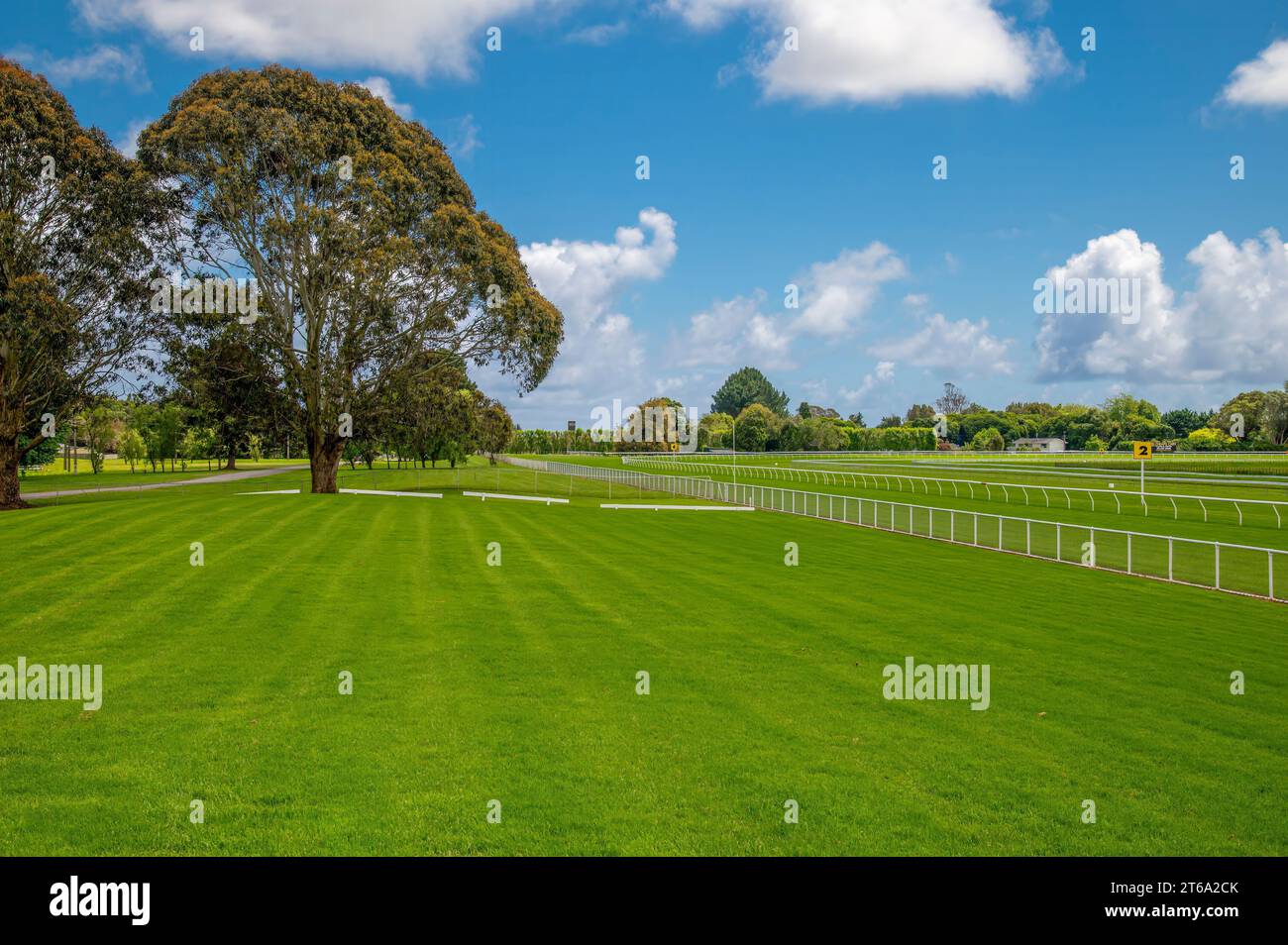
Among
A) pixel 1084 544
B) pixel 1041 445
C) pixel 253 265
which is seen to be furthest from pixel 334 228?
pixel 1041 445

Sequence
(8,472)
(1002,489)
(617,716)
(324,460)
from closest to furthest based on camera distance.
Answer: (617,716)
(8,472)
(324,460)
(1002,489)

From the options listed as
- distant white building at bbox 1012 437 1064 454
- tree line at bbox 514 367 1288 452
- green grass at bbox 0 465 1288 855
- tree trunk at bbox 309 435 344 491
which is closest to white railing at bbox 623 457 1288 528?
green grass at bbox 0 465 1288 855

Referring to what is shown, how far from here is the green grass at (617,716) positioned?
21.9 feet

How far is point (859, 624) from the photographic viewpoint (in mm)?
14547

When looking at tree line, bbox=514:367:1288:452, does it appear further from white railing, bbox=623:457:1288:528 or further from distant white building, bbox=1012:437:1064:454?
white railing, bbox=623:457:1288:528

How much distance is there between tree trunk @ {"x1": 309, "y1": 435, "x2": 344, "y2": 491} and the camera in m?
42.1

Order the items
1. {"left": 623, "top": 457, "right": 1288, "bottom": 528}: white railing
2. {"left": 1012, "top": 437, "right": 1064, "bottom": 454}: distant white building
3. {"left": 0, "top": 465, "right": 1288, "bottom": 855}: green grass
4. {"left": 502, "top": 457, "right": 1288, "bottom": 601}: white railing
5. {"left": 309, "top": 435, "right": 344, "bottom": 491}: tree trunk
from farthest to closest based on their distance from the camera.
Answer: {"left": 1012, "top": 437, "right": 1064, "bottom": 454}: distant white building < {"left": 309, "top": 435, "right": 344, "bottom": 491}: tree trunk < {"left": 623, "top": 457, "right": 1288, "bottom": 528}: white railing < {"left": 502, "top": 457, "right": 1288, "bottom": 601}: white railing < {"left": 0, "top": 465, "right": 1288, "bottom": 855}: green grass

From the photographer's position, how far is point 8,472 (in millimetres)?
35250

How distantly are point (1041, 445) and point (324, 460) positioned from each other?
16479 centimetres

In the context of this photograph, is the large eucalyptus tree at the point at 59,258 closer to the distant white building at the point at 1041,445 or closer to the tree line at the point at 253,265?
the tree line at the point at 253,265

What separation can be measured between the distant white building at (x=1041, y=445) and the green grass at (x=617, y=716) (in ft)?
546

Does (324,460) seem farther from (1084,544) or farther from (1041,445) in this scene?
(1041,445)

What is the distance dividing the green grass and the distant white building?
166m
